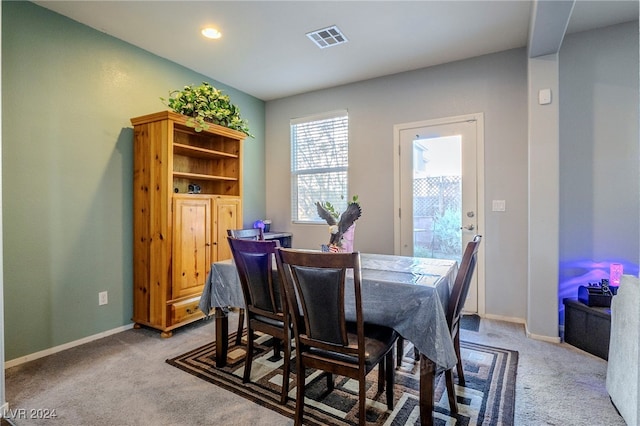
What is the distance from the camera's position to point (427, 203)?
3.74m

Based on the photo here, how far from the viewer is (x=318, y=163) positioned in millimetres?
4543

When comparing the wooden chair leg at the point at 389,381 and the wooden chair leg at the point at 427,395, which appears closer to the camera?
the wooden chair leg at the point at 427,395

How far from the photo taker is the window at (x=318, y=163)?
14.3 feet

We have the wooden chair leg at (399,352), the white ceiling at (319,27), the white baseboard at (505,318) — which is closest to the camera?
the wooden chair leg at (399,352)

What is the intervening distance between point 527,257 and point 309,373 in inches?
97.7

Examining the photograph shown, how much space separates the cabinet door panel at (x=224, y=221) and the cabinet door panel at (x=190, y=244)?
0.11 metres

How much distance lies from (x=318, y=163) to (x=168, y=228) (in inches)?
88.5

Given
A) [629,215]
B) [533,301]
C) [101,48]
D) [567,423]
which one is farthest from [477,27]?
[101,48]

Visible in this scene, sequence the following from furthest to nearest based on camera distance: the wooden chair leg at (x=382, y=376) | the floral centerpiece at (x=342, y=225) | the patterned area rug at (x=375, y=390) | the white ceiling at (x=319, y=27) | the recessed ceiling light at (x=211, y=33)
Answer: the recessed ceiling light at (x=211, y=33)
the white ceiling at (x=319, y=27)
the floral centerpiece at (x=342, y=225)
the wooden chair leg at (x=382, y=376)
the patterned area rug at (x=375, y=390)

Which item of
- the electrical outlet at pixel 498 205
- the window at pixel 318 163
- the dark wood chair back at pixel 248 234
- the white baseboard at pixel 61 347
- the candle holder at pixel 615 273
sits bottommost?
the white baseboard at pixel 61 347

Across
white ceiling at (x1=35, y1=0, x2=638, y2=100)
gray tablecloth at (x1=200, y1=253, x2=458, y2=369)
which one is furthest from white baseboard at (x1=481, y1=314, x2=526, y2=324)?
white ceiling at (x1=35, y1=0, x2=638, y2=100)

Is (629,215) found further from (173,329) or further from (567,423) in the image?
(173,329)

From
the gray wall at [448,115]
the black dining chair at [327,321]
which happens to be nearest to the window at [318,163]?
the gray wall at [448,115]

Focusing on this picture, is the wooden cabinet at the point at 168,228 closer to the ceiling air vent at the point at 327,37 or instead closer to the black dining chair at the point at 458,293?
the ceiling air vent at the point at 327,37
